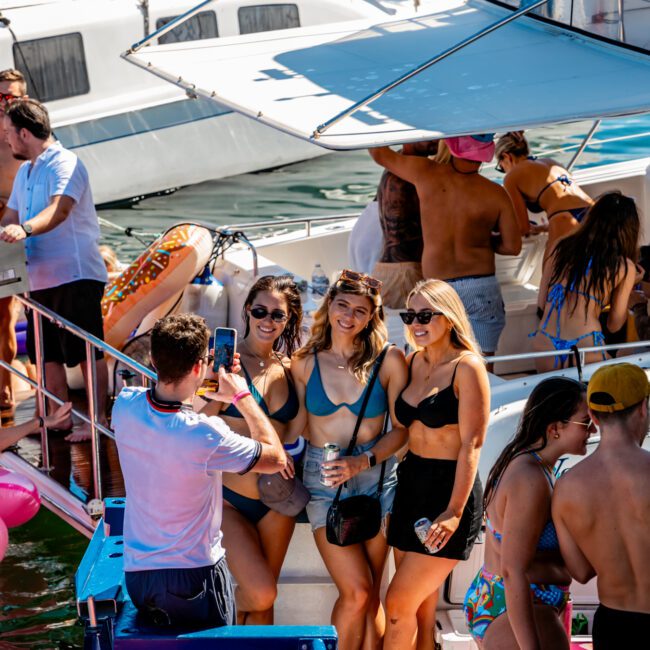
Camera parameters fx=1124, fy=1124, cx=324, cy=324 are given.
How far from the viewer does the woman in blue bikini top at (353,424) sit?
4.31m

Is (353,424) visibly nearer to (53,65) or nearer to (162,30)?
(162,30)

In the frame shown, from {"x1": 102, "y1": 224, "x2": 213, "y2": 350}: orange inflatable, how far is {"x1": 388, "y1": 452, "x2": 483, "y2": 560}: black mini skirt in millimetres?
2658

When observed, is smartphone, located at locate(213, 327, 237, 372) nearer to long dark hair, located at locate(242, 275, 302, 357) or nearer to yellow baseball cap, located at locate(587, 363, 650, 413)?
→ long dark hair, located at locate(242, 275, 302, 357)

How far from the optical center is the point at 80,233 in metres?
5.68

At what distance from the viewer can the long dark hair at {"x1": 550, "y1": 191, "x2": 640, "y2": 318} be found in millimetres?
5109

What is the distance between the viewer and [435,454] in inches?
167

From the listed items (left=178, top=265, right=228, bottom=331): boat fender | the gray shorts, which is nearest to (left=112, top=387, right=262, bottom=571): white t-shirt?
the gray shorts

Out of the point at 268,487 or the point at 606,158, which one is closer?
the point at 268,487

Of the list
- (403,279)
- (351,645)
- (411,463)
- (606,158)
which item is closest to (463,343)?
(411,463)

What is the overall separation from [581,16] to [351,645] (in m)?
3.07

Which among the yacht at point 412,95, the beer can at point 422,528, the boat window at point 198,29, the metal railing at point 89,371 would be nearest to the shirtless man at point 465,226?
the yacht at point 412,95

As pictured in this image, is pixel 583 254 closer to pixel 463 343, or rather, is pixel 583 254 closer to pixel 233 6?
pixel 463 343

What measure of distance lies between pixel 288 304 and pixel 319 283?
2.16 metres

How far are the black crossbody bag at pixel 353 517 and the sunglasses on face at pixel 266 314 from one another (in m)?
0.45
